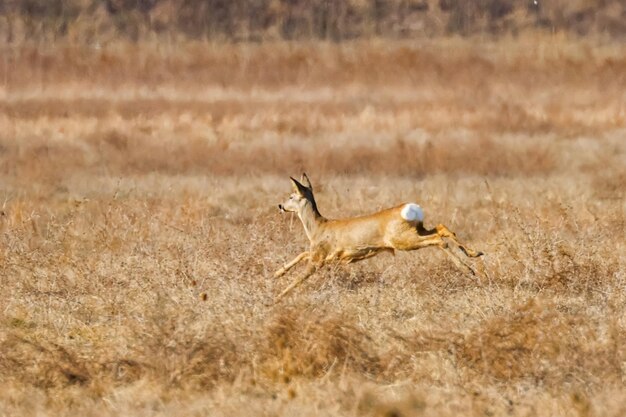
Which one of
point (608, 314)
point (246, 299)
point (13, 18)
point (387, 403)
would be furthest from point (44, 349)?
point (13, 18)

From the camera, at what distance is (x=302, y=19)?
30.2 metres

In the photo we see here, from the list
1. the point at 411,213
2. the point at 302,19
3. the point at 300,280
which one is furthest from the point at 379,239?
the point at 302,19

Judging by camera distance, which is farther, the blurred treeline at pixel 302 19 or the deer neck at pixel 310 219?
the blurred treeline at pixel 302 19

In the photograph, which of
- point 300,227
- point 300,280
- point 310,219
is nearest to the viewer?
point 300,280

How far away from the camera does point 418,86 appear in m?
28.6

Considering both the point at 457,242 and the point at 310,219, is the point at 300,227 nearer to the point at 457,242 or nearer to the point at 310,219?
the point at 310,219

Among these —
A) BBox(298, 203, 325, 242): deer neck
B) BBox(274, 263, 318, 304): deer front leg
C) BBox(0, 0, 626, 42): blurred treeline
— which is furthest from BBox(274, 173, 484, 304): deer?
BBox(0, 0, 626, 42): blurred treeline

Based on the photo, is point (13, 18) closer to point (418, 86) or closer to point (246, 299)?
point (418, 86)

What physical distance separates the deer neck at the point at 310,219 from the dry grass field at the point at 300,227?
284 millimetres

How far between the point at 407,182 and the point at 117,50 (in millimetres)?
9770

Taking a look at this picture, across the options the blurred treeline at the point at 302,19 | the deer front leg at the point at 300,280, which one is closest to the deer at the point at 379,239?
the deer front leg at the point at 300,280

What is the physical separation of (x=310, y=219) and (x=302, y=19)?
1802 cm

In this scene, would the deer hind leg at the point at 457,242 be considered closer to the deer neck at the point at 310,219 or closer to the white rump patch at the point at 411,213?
the white rump patch at the point at 411,213

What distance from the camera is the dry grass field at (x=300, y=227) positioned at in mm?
8555
